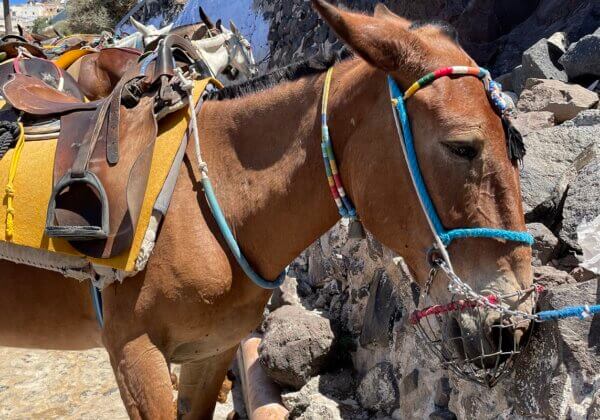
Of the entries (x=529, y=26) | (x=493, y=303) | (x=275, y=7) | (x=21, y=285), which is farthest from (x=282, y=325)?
(x=275, y=7)

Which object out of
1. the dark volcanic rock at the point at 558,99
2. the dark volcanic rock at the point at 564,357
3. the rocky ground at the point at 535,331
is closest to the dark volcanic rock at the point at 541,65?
the rocky ground at the point at 535,331

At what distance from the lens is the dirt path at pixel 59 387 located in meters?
3.80

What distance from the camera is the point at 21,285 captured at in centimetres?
219

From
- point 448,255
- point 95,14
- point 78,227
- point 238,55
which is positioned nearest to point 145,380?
point 78,227

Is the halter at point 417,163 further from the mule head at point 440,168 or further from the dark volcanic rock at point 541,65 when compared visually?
the dark volcanic rock at point 541,65

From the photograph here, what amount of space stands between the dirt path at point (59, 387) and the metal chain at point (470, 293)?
2.83 metres

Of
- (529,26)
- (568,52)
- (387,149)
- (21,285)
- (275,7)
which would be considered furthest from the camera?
(275,7)

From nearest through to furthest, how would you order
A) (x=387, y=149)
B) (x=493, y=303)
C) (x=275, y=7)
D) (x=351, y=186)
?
(x=493, y=303) < (x=387, y=149) < (x=351, y=186) < (x=275, y=7)

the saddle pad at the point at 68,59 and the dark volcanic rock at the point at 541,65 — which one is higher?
the saddle pad at the point at 68,59

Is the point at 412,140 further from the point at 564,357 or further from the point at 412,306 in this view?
the point at 412,306

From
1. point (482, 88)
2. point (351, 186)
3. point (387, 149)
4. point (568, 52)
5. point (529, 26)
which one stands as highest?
point (482, 88)

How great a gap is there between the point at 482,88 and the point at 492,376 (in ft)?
2.64

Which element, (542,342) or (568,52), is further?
(568,52)

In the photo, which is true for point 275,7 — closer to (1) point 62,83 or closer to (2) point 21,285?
(1) point 62,83
